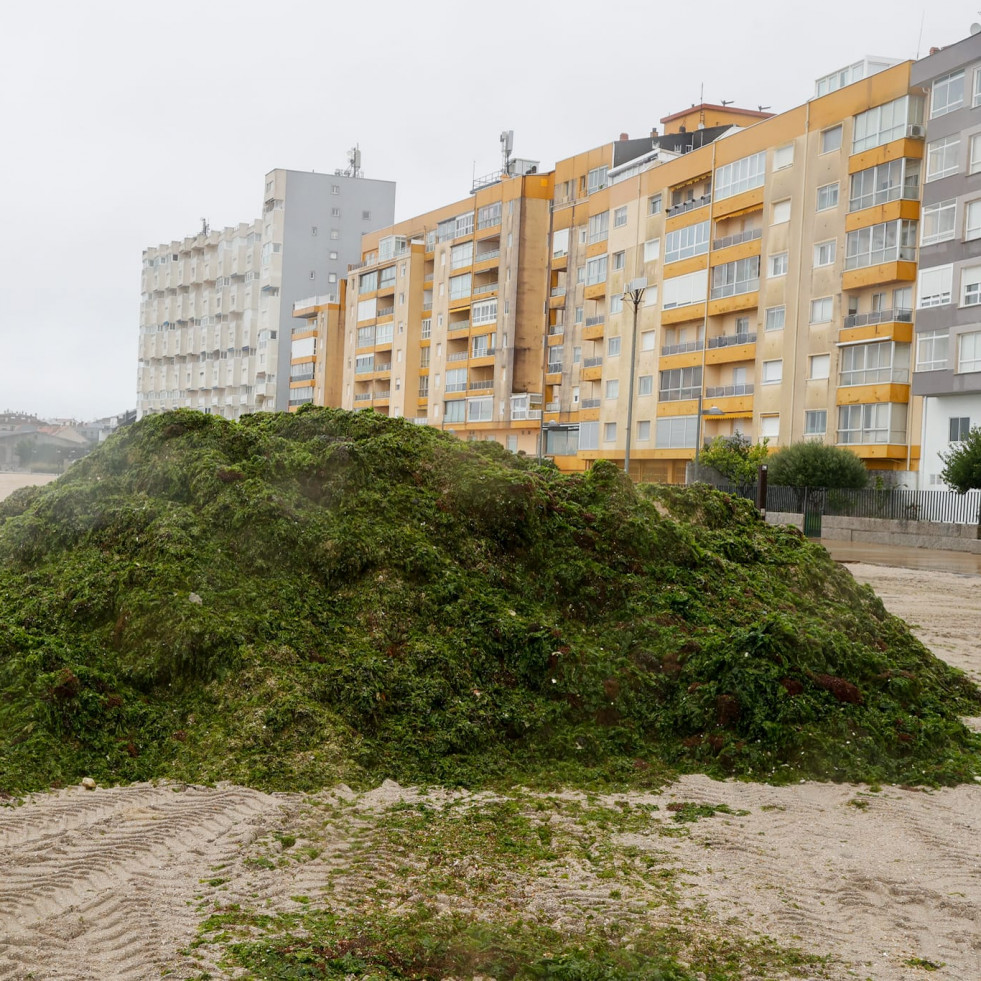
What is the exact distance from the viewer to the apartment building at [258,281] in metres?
106

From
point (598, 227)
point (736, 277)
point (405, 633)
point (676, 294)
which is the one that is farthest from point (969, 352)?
point (405, 633)

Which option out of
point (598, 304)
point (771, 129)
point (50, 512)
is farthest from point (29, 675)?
point (598, 304)

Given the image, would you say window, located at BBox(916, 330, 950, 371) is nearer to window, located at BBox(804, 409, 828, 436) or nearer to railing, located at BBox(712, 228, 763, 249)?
window, located at BBox(804, 409, 828, 436)

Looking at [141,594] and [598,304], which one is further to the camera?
[598,304]

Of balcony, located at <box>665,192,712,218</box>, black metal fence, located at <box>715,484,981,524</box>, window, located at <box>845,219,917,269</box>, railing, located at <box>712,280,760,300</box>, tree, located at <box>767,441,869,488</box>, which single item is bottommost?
black metal fence, located at <box>715,484,981,524</box>

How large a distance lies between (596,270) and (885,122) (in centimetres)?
2357

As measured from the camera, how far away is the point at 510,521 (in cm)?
950

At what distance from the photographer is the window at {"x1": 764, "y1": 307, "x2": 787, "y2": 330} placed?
5022 cm

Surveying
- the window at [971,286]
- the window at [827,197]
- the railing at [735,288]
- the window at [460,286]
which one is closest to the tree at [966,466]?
the window at [971,286]

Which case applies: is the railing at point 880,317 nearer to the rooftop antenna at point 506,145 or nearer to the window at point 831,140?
the window at point 831,140

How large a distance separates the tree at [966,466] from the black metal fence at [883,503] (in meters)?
0.33

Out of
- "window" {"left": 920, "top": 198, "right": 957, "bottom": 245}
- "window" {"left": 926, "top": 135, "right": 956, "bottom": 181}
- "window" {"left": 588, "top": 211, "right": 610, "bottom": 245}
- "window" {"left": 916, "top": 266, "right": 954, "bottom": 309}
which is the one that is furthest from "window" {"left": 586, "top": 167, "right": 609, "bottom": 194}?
"window" {"left": 916, "top": 266, "right": 954, "bottom": 309}

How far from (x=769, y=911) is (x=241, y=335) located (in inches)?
4465

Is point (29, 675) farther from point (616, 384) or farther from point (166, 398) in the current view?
point (166, 398)
